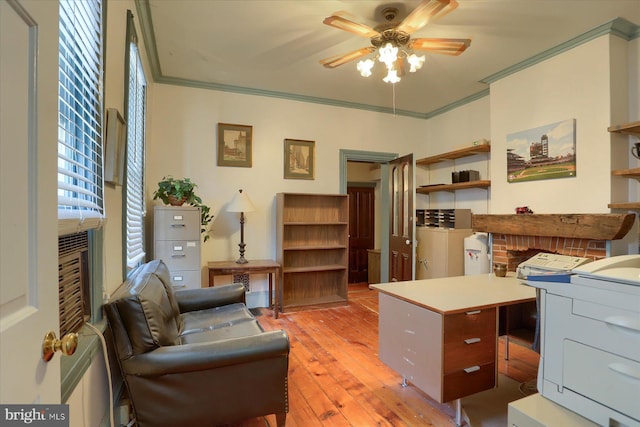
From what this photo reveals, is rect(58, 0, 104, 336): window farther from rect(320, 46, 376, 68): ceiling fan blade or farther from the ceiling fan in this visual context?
rect(320, 46, 376, 68): ceiling fan blade

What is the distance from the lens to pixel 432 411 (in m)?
1.99

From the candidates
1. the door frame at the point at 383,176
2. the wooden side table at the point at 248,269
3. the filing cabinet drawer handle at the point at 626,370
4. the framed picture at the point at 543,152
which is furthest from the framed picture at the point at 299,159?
the filing cabinet drawer handle at the point at 626,370

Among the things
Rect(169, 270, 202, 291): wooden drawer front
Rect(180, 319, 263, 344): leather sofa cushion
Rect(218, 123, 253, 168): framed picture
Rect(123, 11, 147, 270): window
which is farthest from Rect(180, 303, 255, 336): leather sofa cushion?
Rect(218, 123, 253, 168): framed picture

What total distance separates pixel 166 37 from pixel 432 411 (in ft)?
12.4

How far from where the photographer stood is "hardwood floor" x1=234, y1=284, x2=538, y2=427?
1922mm

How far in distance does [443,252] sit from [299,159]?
2.31 m

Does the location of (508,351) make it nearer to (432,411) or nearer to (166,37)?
(432,411)

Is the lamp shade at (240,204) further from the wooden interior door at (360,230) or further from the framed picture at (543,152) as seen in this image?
the framed picture at (543,152)

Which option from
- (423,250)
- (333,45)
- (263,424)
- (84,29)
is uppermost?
(333,45)

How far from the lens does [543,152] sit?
10.7 ft

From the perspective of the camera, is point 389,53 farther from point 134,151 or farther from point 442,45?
point 134,151

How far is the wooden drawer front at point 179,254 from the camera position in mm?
3197

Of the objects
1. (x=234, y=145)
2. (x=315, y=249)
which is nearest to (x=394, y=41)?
(x=234, y=145)

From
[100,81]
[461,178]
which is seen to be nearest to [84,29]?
[100,81]
